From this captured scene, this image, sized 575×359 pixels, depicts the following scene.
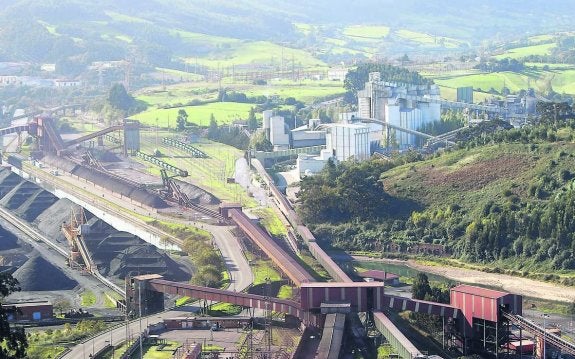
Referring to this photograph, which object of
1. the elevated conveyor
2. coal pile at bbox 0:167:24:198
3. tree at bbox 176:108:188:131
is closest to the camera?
the elevated conveyor

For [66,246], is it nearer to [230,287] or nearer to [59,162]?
[230,287]

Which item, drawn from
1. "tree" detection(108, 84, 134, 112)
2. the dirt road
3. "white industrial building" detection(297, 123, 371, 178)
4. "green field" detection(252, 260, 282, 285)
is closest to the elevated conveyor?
the dirt road

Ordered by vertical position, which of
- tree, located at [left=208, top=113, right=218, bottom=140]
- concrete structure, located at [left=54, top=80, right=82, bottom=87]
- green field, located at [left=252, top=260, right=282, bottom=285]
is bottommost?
green field, located at [left=252, top=260, right=282, bottom=285]

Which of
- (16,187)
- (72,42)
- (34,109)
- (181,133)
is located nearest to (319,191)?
(16,187)

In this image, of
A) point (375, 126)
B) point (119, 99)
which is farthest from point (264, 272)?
point (119, 99)

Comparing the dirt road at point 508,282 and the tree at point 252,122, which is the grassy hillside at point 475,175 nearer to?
the dirt road at point 508,282

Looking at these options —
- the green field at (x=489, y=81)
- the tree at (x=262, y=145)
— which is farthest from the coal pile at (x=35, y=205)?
the green field at (x=489, y=81)

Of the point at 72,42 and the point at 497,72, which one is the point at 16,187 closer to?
the point at 497,72

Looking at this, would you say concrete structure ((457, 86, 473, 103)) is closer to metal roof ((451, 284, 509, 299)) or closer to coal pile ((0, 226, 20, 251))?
coal pile ((0, 226, 20, 251))

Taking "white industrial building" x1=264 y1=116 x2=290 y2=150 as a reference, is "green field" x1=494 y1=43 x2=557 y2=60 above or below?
above
